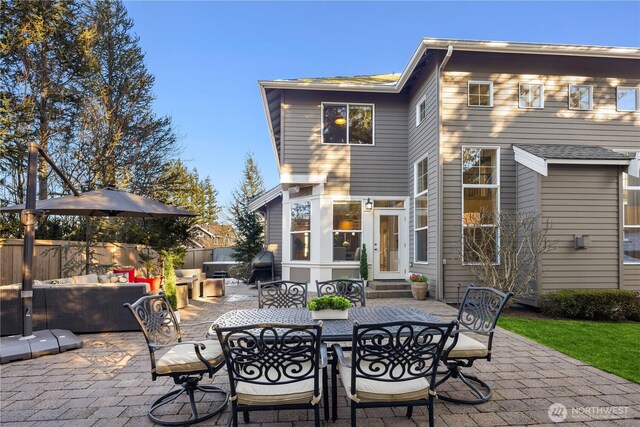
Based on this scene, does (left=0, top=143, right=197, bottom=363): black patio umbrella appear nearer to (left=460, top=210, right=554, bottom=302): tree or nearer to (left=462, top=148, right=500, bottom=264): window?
(left=460, top=210, right=554, bottom=302): tree

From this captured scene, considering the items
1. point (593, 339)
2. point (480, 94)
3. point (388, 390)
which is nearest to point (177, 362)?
point (388, 390)

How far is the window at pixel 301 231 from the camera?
31.2ft

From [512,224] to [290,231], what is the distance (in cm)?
534

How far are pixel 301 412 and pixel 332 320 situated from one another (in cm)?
74

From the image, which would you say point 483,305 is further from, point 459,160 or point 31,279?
point 31,279

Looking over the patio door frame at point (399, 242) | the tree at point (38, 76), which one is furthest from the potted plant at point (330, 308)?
the tree at point (38, 76)

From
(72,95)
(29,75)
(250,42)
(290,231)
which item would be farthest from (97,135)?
(290,231)

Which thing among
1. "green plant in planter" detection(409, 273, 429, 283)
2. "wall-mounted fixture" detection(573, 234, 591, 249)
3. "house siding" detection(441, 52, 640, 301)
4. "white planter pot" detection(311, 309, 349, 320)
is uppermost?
"house siding" detection(441, 52, 640, 301)

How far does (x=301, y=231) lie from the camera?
31.6 ft

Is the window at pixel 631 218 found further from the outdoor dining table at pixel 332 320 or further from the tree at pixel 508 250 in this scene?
the outdoor dining table at pixel 332 320

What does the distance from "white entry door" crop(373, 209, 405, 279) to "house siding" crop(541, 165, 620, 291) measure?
10.8ft

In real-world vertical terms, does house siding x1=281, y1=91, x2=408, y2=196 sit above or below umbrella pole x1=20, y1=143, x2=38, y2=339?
above

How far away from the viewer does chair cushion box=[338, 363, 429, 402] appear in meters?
2.29

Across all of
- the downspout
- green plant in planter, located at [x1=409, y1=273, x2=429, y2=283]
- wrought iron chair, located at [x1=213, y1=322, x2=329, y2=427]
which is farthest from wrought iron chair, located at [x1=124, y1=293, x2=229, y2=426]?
green plant in planter, located at [x1=409, y1=273, x2=429, y2=283]
